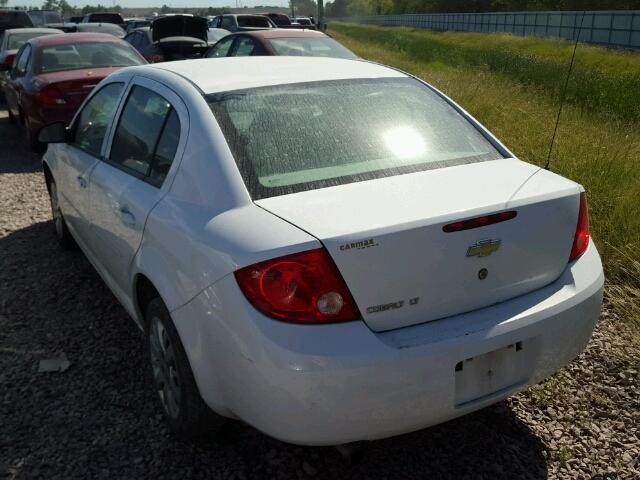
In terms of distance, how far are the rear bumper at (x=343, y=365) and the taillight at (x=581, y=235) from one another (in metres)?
0.36

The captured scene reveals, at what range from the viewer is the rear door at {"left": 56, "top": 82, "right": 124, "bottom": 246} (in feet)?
12.9

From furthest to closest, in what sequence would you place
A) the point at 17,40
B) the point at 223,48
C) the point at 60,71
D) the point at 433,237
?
the point at 17,40
the point at 223,48
the point at 60,71
the point at 433,237

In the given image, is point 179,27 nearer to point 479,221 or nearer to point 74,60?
point 74,60

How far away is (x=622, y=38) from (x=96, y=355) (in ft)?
120

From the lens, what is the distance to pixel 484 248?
2.40 meters

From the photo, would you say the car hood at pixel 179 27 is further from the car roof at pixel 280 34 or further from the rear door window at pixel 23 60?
the car roof at pixel 280 34

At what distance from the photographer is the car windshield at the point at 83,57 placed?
9.14 m

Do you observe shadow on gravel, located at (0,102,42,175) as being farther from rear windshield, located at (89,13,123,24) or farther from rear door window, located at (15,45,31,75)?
rear windshield, located at (89,13,123,24)

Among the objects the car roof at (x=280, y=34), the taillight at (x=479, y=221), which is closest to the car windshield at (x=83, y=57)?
the car roof at (x=280, y=34)

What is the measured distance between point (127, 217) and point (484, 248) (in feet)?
5.72

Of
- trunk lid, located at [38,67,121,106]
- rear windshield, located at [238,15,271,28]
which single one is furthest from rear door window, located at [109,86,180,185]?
rear windshield, located at [238,15,271,28]

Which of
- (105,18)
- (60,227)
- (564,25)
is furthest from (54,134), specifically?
(564,25)

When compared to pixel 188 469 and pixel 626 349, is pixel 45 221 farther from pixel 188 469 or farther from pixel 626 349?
pixel 626 349

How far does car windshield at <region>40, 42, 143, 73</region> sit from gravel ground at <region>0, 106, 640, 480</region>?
19.9 ft
